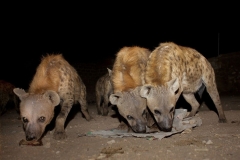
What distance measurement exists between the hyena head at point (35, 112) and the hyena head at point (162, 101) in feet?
3.57

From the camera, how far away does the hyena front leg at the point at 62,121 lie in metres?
4.06

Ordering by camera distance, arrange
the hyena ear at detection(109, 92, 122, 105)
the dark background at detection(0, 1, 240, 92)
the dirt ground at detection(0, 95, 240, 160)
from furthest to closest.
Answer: the dark background at detection(0, 1, 240, 92) → the hyena ear at detection(109, 92, 122, 105) → the dirt ground at detection(0, 95, 240, 160)

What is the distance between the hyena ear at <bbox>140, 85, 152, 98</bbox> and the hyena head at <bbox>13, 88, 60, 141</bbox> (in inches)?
39.3

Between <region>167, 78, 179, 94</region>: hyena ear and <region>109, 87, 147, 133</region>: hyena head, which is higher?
<region>167, 78, 179, 94</region>: hyena ear

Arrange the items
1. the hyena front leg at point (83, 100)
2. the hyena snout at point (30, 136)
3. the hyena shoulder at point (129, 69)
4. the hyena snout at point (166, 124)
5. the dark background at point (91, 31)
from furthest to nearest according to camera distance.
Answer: the dark background at point (91, 31), the hyena front leg at point (83, 100), the hyena shoulder at point (129, 69), the hyena snout at point (166, 124), the hyena snout at point (30, 136)

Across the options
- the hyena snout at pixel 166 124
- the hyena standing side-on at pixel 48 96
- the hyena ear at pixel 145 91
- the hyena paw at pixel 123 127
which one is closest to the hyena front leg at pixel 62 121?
the hyena standing side-on at pixel 48 96

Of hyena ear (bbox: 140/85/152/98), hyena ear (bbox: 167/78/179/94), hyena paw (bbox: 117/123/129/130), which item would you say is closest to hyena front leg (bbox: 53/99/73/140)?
hyena paw (bbox: 117/123/129/130)

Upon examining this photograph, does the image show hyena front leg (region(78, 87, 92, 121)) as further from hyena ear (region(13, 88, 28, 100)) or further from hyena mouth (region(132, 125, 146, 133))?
hyena mouth (region(132, 125, 146, 133))

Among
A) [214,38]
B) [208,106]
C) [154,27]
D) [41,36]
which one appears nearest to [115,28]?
[154,27]

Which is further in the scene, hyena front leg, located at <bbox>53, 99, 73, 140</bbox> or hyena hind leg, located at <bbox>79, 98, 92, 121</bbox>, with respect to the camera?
hyena hind leg, located at <bbox>79, 98, 92, 121</bbox>

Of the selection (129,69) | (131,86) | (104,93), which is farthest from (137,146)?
(104,93)

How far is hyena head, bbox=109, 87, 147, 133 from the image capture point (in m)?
3.94

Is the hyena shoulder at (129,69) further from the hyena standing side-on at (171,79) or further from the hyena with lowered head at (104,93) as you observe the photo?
the hyena with lowered head at (104,93)

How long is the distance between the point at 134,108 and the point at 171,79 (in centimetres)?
57
